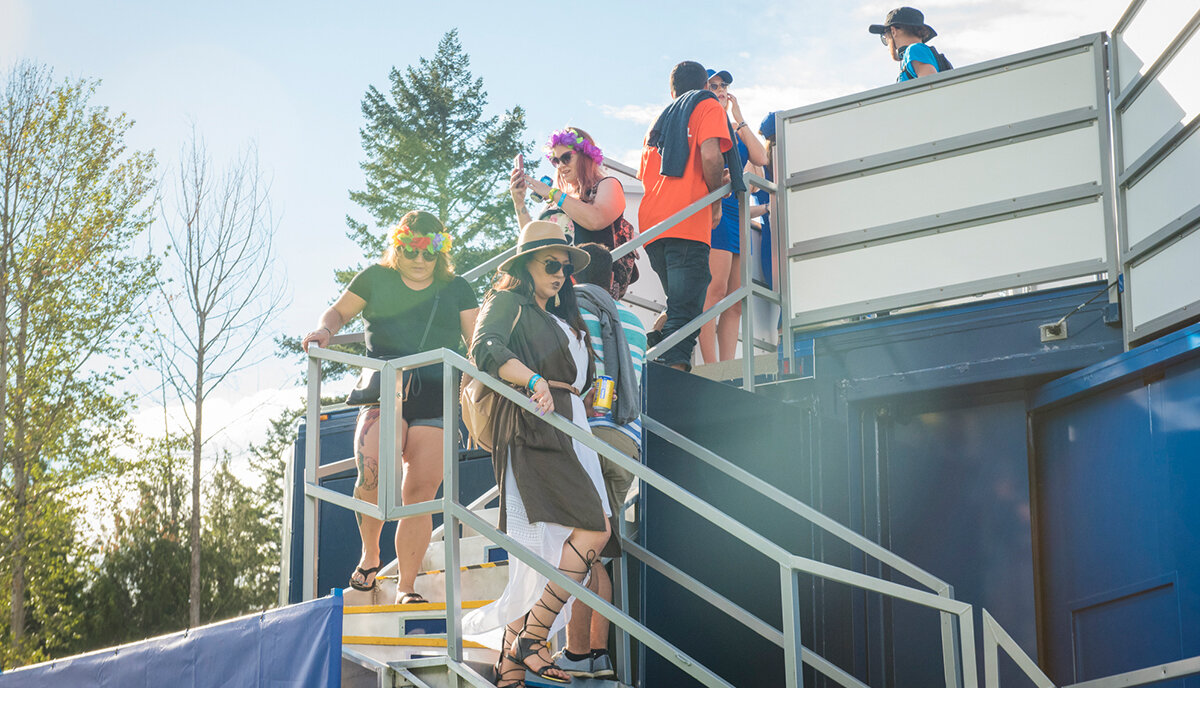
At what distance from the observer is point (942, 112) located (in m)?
5.03

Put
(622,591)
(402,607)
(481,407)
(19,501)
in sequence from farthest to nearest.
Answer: (19,501)
(622,591)
(402,607)
(481,407)

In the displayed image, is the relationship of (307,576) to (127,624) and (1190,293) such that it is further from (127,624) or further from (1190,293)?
(127,624)

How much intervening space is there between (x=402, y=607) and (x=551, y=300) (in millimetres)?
1075

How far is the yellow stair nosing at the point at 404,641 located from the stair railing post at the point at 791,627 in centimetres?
108

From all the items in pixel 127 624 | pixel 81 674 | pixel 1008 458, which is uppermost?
pixel 1008 458

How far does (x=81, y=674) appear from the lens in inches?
174

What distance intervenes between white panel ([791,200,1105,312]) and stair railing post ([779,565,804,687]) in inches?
76.7

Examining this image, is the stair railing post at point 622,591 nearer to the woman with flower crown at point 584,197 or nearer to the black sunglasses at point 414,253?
the woman with flower crown at point 584,197

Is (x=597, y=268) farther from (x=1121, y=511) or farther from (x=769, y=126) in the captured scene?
(x=1121, y=511)

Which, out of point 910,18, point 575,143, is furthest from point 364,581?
point 910,18

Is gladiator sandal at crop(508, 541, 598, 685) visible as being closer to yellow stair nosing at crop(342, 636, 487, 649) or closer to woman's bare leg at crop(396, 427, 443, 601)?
yellow stair nosing at crop(342, 636, 487, 649)

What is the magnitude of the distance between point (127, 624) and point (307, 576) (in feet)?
34.5

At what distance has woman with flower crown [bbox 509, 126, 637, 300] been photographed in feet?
16.3
